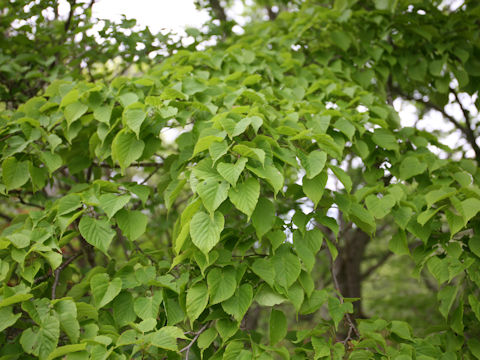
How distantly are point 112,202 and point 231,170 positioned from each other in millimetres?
541

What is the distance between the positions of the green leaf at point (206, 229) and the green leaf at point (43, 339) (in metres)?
0.59

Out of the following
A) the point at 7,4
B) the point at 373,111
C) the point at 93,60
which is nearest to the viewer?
the point at 373,111

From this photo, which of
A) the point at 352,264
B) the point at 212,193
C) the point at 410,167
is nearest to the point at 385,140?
the point at 410,167

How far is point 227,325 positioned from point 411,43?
7.22 ft

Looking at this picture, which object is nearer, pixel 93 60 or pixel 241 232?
pixel 241 232

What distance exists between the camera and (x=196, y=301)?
1.46 m

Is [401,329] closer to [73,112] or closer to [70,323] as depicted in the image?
[70,323]

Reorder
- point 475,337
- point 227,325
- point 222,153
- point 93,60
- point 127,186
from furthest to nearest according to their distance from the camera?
1. point 93,60
2. point 475,337
3. point 127,186
4. point 227,325
5. point 222,153

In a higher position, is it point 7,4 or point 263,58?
point 7,4

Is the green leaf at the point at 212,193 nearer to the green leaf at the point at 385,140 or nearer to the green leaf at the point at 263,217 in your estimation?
the green leaf at the point at 263,217

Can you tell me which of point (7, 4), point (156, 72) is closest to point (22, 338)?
point (156, 72)

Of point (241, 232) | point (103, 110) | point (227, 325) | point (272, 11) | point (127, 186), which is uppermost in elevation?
point (272, 11)

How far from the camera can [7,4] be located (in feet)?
8.41

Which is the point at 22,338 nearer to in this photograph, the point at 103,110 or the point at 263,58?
the point at 103,110
